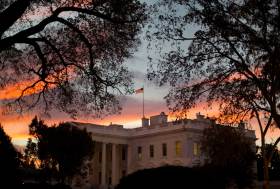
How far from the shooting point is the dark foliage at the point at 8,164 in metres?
17.8

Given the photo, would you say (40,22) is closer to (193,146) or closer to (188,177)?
(188,177)

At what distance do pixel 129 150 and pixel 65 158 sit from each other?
130 feet

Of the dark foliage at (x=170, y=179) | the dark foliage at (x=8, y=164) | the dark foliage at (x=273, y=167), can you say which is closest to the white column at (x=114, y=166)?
the dark foliage at (x=273, y=167)

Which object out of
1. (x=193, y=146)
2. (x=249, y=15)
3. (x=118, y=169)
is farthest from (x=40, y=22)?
(x=118, y=169)

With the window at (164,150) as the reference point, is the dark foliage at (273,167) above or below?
below

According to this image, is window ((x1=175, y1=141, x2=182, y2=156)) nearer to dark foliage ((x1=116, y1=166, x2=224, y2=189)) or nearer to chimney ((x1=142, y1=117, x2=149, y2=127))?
chimney ((x1=142, y1=117, x2=149, y2=127))

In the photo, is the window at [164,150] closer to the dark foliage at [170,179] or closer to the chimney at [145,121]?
the chimney at [145,121]

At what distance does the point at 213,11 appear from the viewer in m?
18.6

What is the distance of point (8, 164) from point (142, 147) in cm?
8114

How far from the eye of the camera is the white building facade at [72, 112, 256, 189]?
3474 inches

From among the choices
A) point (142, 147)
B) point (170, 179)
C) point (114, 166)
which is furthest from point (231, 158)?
point (170, 179)

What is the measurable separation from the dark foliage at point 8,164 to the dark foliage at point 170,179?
15.6 feet

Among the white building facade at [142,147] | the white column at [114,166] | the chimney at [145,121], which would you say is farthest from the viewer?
the chimney at [145,121]

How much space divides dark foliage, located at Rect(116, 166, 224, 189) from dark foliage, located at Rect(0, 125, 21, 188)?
15.6ft
